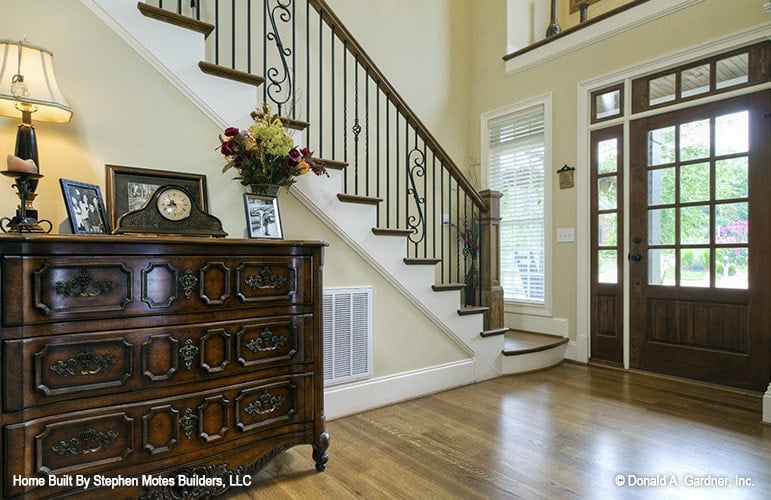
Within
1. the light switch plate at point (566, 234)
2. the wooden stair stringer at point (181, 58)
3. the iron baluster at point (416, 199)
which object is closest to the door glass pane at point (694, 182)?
the light switch plate at point (566, 234)

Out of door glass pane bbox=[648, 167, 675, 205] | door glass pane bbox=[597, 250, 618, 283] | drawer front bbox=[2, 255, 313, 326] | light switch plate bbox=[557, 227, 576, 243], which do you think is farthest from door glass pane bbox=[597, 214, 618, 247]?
drawer front bbox=[2, 255, 313, 326]

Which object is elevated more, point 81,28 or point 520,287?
point 81,28

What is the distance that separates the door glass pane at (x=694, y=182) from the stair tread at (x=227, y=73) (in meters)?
3.41

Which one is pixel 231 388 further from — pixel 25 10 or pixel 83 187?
pixel 25 10

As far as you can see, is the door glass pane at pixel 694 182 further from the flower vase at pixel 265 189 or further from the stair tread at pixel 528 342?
the flower vase at pixel 265 189

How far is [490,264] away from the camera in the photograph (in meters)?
3.96

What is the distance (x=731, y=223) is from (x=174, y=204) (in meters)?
3.88

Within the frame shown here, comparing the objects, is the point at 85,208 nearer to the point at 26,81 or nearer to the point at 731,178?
the point at 26,81

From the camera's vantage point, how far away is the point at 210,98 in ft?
7.51

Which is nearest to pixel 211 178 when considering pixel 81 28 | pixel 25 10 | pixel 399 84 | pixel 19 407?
pixel 81 28

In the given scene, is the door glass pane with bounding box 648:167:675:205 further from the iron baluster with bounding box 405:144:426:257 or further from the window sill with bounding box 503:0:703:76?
the iron baluster with bounding box 405:144:426:257

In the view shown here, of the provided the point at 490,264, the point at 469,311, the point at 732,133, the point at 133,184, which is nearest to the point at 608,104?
the point at 732,133

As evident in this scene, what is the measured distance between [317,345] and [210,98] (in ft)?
4.71

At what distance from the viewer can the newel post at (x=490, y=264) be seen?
12.8 ft
